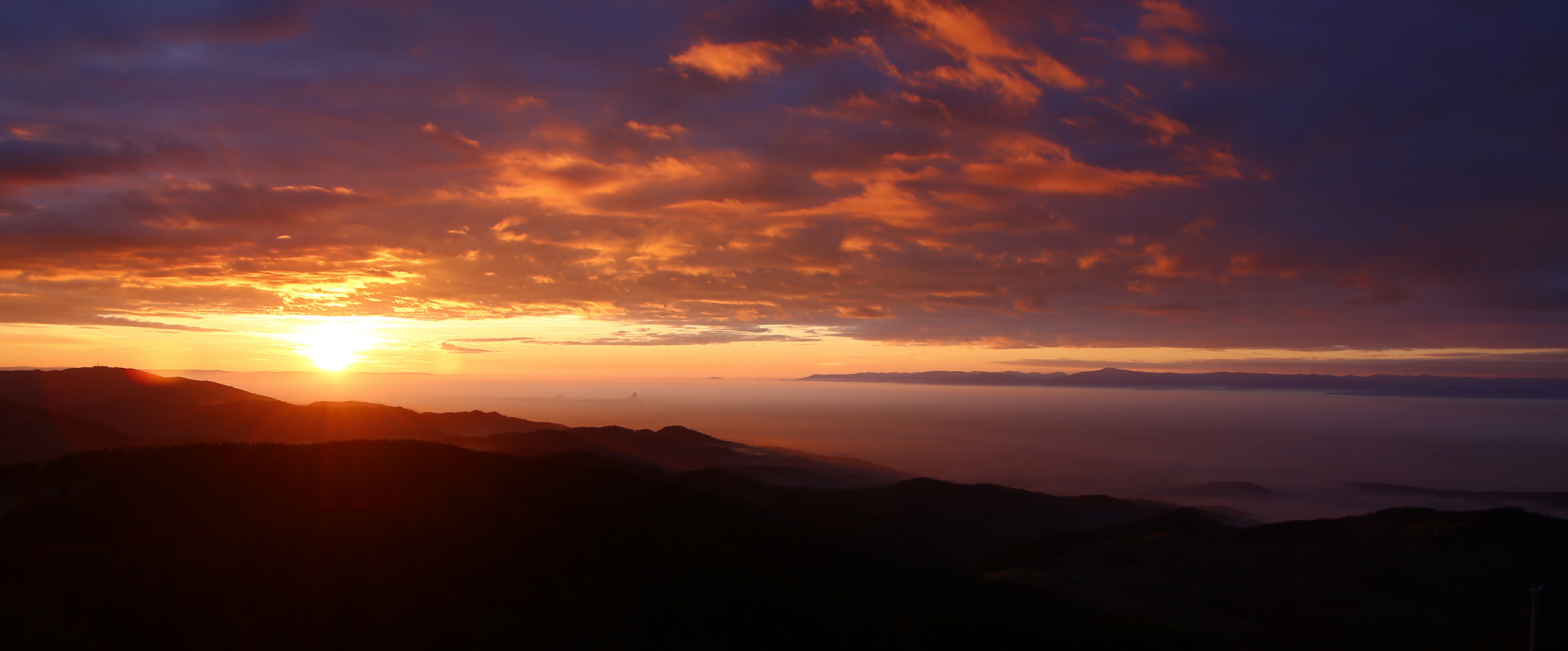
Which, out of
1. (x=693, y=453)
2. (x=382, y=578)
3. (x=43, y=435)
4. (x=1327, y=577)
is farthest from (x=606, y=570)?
(x=693, y=453)

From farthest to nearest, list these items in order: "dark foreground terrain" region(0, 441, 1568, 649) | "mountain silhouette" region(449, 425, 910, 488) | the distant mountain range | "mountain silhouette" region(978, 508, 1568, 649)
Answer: the distant mountain range, "mountain silhouette" region(449, 425, 910, 488), "mountain silhouette" region(978, 508, 1568, 649), "dark foreground terrain" region(0, 441, 1568, 649)

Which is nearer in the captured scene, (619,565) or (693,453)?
(619,565)

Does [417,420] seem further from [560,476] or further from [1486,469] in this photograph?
[1486,469]

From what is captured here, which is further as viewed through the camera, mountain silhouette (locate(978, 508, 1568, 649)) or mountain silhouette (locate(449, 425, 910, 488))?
mountain silhouette (locate(449, 425, 910, 488))

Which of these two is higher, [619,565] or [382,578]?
[382,578]

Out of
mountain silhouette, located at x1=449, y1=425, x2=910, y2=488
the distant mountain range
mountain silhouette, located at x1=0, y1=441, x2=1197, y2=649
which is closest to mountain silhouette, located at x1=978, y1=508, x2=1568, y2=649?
mountain silhouette, located at x1=0, y1=441, x2=1197, y2=649

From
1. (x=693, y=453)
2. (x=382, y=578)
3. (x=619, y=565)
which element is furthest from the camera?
(x=693, y=453)

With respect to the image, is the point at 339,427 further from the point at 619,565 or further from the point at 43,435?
the point at 619,565

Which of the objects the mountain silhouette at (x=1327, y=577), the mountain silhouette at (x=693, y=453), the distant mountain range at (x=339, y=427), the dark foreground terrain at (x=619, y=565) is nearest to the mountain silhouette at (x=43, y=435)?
the dark foreground terrain at (x=619, y=565)

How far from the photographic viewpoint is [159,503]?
24.1m

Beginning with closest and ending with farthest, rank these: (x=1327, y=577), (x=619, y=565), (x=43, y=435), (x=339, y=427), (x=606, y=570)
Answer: (x=606, y=570) → (x=619, y=565) → (x=1327, y=577) → (x=43, y=435) → (x=339, y=427)

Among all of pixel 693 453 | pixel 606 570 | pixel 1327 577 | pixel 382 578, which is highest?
pixel 382 578

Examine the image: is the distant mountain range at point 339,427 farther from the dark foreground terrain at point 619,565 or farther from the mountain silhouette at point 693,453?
the dark foreground terrain at point 619,565

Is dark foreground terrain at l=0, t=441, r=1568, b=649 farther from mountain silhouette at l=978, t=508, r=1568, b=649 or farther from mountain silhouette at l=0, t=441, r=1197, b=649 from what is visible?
mountain silhouette at l=978, t=508, r=1568, b=649
